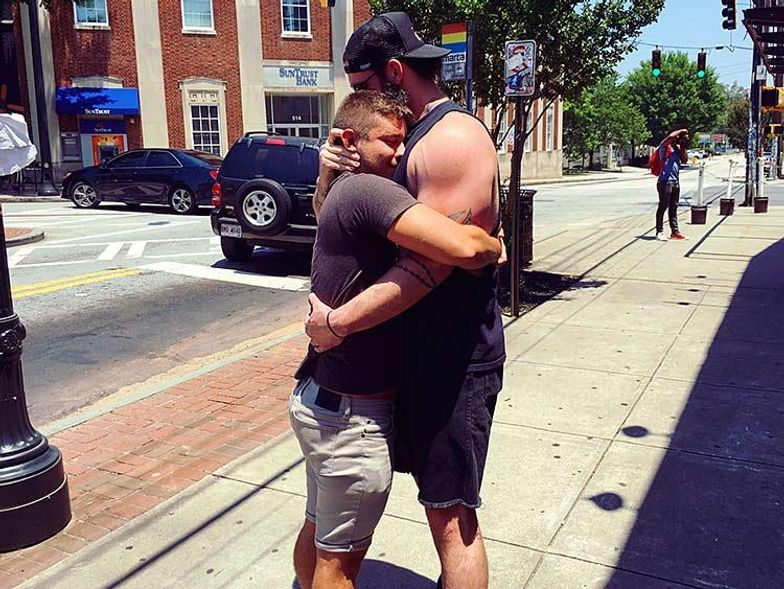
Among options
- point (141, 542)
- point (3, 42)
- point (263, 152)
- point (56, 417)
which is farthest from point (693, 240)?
point (3, 42)

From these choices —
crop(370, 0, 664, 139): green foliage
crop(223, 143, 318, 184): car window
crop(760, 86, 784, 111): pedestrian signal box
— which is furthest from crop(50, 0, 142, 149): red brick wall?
crop(370, 0, 664, 139): green foliage

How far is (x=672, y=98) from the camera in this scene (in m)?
67.6

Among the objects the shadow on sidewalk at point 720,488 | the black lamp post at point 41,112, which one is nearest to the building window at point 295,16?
the black lamp post at point 41,112

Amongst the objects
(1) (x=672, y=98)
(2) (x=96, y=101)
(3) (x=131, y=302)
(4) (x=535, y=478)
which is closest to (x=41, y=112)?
(2) (x=96, y=101)

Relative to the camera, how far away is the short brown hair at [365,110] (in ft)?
7.40

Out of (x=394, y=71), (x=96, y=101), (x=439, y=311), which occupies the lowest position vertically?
(x=439, y=311)

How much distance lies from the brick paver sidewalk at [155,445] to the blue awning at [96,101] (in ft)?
72.8

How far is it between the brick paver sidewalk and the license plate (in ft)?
16.0

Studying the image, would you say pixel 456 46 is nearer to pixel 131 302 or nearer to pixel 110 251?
pixel 131 302

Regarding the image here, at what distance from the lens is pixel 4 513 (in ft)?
11.5

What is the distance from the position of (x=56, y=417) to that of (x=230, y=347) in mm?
1941

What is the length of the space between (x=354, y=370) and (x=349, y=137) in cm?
68

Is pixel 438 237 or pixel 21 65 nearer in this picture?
pixel 438 237

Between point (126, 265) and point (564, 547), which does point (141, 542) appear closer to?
point (564, 547)
